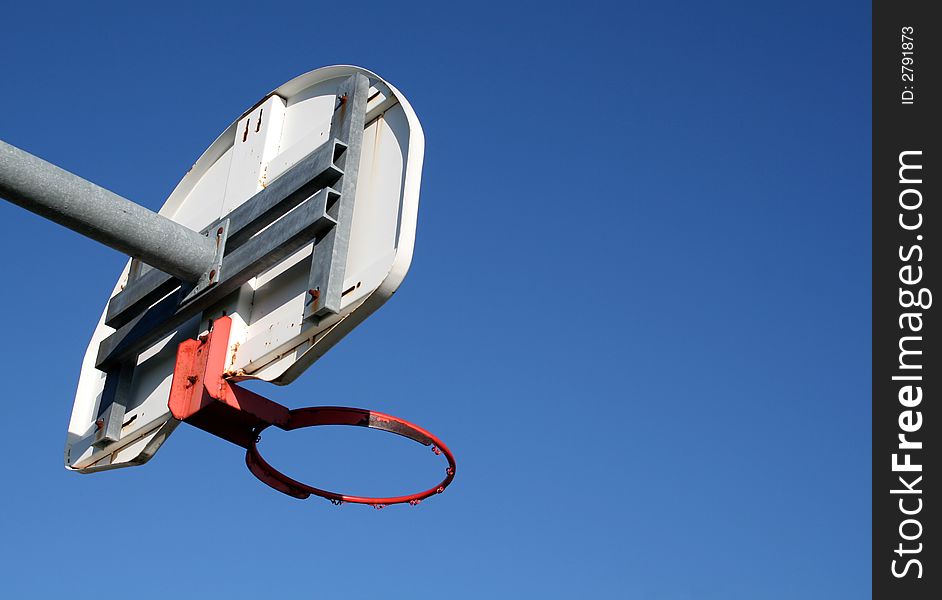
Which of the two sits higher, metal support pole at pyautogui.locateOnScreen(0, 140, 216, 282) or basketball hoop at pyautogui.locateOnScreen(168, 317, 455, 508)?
metal support pole at pyautogui.locateOnScreen(0, 140, 216, 282)

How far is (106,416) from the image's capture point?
6586mm

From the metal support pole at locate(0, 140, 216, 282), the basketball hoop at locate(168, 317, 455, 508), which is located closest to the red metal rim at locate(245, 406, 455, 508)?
the basketball hoop at locate(168, 317, 455, 508)

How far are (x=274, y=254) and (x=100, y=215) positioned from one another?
766 mm

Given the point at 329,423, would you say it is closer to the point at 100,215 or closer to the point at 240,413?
the point at 240,413

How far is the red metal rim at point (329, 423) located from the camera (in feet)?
19.5

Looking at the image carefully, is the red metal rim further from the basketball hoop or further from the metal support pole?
the metal support pole

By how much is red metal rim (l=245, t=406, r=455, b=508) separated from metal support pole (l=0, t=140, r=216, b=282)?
2.77ft

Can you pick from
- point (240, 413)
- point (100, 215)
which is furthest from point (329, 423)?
point (100, 215)

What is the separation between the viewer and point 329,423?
19.5ft

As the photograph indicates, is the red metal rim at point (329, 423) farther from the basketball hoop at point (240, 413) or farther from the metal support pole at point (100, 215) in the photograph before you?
the metal support pole at point (100, 215)

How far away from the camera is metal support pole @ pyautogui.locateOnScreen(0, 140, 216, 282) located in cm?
550

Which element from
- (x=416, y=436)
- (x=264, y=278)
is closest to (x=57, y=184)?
(x=264, y=278)
